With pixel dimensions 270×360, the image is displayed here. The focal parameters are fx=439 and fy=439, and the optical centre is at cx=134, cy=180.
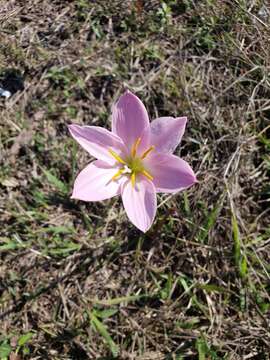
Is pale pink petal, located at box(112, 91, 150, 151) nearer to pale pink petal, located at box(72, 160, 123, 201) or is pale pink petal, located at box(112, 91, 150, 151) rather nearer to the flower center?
the flower center

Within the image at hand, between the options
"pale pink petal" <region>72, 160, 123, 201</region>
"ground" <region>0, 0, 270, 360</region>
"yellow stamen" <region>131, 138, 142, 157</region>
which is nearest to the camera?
"pale pink petal" <region>72, 160, 123, 201</region>

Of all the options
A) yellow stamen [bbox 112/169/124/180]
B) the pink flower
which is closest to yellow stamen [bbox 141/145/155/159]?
the pink flower

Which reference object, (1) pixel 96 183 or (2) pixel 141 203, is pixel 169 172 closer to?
(2) pixel 141 203

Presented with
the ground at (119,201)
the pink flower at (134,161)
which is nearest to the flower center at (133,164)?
the pink flower at (134,161)

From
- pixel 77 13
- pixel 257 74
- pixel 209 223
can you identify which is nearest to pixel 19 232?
pixel 209 223

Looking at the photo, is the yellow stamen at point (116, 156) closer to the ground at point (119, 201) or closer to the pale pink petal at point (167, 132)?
the pale pink petal at point (167, 132)
